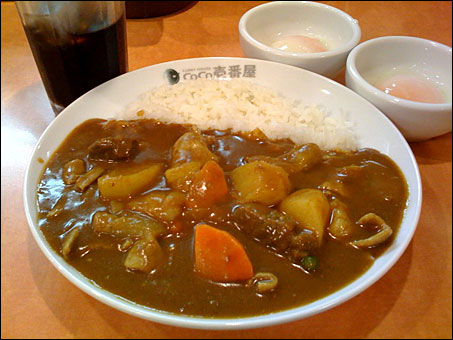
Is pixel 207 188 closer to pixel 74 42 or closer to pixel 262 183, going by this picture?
pixel 262 183

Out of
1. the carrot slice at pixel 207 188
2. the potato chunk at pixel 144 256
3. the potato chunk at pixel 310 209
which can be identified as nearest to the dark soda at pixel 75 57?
the carrot slice at pixel 207 188

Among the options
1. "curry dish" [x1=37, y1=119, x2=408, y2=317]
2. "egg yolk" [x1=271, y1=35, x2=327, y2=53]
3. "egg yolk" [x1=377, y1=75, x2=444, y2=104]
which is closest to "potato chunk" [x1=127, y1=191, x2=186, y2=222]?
"curry dish" [x1=37, y1=119, x2=408, y2=317]

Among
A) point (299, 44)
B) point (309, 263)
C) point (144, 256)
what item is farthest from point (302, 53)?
point (144, 256)

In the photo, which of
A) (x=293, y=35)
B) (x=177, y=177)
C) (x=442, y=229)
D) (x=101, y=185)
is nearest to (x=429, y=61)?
(x=293, y=35)

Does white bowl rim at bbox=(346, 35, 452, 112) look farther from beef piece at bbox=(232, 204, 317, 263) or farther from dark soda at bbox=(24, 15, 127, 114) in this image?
dark soda at bbox=(24, 15, 127, 114)

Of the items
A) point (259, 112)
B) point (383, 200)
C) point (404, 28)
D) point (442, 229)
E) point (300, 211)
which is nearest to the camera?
point (300, 211)

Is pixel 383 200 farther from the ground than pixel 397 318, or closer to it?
farther from the ground

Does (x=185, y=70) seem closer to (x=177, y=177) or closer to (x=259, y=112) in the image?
(x=259, y=112)
